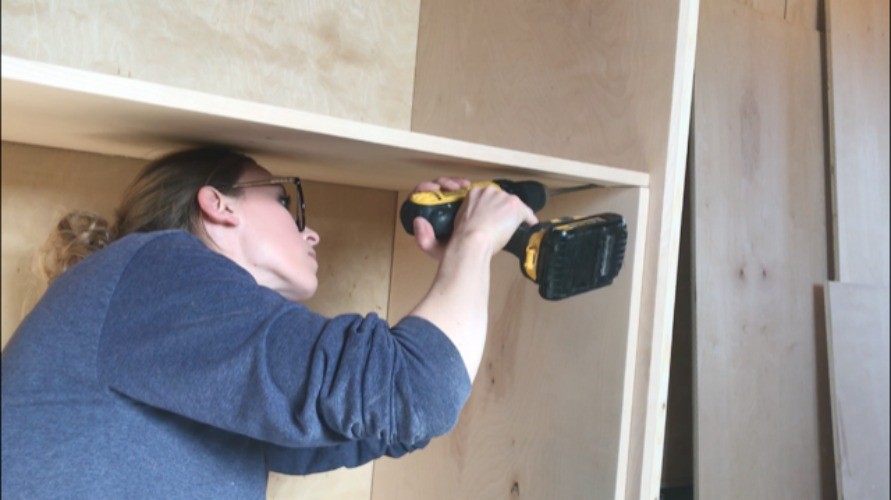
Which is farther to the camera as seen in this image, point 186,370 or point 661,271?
point 661,271

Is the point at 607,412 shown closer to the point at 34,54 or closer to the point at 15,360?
the point at 15,360

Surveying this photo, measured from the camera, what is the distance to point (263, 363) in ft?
2.36

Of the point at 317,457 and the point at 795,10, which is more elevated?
the point at 795,10

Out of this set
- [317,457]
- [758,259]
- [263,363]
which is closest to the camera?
[263,363]

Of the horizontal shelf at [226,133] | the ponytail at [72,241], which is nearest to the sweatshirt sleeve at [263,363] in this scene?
the horizontal shelf at [226,133]

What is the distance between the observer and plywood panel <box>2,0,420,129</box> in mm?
1247

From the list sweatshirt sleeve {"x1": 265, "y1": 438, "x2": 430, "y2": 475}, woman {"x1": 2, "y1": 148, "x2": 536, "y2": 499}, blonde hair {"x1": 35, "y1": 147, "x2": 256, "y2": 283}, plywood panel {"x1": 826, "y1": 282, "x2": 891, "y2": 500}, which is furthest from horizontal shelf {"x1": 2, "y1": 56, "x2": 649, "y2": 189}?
plywood panel {"x1": 826, "y1": 282, "x2": 891, "y2": 500}

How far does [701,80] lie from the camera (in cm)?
167

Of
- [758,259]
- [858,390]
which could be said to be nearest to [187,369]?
[758,259]

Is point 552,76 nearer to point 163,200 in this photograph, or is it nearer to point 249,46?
point 249,46

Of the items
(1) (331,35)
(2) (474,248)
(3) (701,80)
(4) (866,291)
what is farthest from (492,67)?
(4) (866,291)

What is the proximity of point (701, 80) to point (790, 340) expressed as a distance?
64 cm

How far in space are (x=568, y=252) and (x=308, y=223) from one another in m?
0.75

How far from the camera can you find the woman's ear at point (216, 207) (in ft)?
3.24
